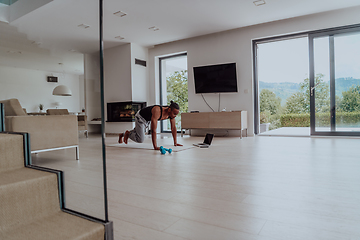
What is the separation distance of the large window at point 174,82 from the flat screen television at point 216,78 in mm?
924

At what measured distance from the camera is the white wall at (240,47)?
536 cm

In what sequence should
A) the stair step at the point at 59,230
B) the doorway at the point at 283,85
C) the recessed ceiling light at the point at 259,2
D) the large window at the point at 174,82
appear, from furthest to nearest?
the large window at the point at 174,82 < the doorway at the point at 283,85 < the recessed ceiling light at the point at 259,2 < the stair step at the point at 59,230

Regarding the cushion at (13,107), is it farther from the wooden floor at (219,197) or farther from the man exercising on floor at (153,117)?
the man exercising on floor at (153,117)

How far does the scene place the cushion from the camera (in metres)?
0.95

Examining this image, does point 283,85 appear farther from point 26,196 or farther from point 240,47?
point 26,196

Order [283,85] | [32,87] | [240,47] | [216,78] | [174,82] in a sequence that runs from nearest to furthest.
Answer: [32,87]
[240,47]
[216,78]
[283,85]
[174,82]

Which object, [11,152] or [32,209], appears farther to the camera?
[11,152]

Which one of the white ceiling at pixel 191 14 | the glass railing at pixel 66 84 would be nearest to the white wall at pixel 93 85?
the glass railing at pixel 66 84

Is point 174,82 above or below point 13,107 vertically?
above

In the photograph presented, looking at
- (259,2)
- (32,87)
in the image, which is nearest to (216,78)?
(259,2)

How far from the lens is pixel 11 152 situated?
3.36ft

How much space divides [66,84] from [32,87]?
0.13m

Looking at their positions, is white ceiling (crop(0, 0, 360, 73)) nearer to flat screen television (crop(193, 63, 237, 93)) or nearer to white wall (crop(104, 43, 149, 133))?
white wall (crop(104, 43, 149, 133))

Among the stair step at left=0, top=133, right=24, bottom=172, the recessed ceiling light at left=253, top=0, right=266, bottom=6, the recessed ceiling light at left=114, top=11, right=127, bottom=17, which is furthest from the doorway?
the stair step at left=0, top=133, right=24, bottom=172
